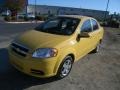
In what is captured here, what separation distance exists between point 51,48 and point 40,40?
505mm

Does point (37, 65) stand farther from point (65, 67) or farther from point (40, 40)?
point (65, 67)

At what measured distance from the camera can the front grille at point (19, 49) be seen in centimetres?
551

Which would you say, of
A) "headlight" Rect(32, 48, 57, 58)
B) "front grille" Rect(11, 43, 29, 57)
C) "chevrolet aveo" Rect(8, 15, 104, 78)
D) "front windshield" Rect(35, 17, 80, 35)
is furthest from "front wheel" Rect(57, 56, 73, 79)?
"front grille" Rect(11, 43, 29, 57)

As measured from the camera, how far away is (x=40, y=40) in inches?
230

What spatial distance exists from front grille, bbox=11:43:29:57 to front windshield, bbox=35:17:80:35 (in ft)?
4.21

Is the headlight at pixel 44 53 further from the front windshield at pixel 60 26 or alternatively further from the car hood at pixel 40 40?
the front windshield at pixel 60 26

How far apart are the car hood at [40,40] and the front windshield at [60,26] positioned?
1.18 ft

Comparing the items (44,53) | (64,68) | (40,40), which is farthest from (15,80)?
(64,68)

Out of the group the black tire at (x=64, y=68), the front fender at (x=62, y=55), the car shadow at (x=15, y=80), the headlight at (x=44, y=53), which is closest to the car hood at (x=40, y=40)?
the headlight at (x=44, y=53)

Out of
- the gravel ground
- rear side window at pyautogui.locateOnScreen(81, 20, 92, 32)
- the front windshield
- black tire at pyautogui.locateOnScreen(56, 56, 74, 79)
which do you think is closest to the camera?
the gravel ground

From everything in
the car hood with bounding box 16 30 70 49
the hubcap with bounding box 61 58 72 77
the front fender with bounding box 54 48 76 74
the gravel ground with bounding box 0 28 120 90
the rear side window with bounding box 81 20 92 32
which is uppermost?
the rear side window with bounding box 81 20 92 32

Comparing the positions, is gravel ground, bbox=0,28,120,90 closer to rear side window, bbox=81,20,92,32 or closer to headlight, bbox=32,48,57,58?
headlight, bbox=32,48,57,58

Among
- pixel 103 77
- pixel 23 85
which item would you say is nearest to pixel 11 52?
pixel 23 85

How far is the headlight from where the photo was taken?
17.7 feet
